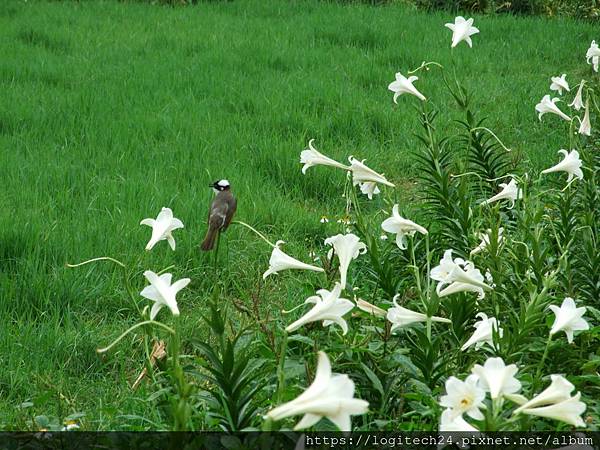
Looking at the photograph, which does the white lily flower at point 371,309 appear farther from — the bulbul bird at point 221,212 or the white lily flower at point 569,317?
the bulbul bird at point 221,212

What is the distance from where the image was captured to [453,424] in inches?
70.9

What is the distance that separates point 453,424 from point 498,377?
14 centimetres

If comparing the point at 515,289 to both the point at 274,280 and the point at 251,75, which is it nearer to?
the point at 274,280

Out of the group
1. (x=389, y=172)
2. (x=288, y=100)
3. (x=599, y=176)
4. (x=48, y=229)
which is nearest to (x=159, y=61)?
(x=288, y=100)

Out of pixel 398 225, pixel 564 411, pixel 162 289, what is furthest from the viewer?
pixel 398 225

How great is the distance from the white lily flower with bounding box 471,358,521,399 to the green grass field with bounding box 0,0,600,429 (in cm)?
89

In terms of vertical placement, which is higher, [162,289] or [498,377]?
[162,289]

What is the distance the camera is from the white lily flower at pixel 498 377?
6.02 ft

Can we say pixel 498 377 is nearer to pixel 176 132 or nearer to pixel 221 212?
pixel 221 212

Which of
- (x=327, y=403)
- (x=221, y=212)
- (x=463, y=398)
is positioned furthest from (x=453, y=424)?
(x=221, y=212)

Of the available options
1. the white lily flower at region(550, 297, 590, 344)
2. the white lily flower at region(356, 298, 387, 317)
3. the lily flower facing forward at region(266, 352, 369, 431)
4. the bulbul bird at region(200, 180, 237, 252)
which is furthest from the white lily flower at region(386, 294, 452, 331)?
the bulbul bird at region(200, 180, 237, 252)

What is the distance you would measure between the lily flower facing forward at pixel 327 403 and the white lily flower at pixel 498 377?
42 cm

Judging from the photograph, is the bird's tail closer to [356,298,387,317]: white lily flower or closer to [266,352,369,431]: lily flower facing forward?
[356,298,387,317]: white lily flower

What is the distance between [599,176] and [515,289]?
194 cm
